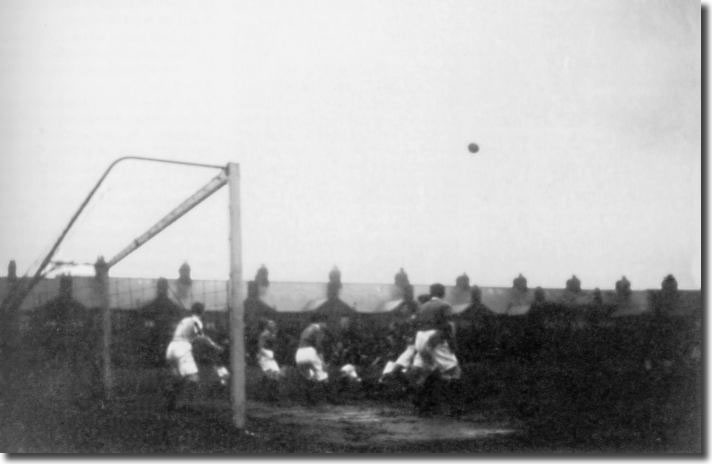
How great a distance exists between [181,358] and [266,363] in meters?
0.57

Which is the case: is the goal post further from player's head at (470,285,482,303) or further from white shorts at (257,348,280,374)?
player's head at (470,285,482,303)

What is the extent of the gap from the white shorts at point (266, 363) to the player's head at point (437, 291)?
46.1 inches

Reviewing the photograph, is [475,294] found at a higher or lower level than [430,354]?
higher

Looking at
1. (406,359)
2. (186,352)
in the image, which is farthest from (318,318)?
(186,352)

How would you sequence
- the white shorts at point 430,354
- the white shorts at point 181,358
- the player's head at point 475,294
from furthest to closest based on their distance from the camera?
1. the player's head at point 475,294
2. the white shorts at point 430,354
3. the white shorts at point 181,358

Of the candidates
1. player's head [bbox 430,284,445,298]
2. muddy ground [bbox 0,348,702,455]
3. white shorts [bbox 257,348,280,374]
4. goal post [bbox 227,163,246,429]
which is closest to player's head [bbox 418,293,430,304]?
player's head [bbox 430,284,445,298]

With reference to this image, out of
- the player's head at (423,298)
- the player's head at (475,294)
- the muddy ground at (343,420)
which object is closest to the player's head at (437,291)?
the player's head at (423,298)

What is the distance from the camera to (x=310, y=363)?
5426 millimetres

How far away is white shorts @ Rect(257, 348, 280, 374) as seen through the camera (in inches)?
215

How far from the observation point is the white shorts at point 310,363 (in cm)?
539

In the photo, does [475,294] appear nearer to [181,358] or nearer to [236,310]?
[236,310]

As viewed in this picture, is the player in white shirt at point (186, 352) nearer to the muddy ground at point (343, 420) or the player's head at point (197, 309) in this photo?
the player's head at point (197, 309)

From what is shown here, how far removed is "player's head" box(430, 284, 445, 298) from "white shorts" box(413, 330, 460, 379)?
0.25 m

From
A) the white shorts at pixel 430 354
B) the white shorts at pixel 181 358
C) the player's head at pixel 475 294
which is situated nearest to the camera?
the white shorts at pixel 181 358
